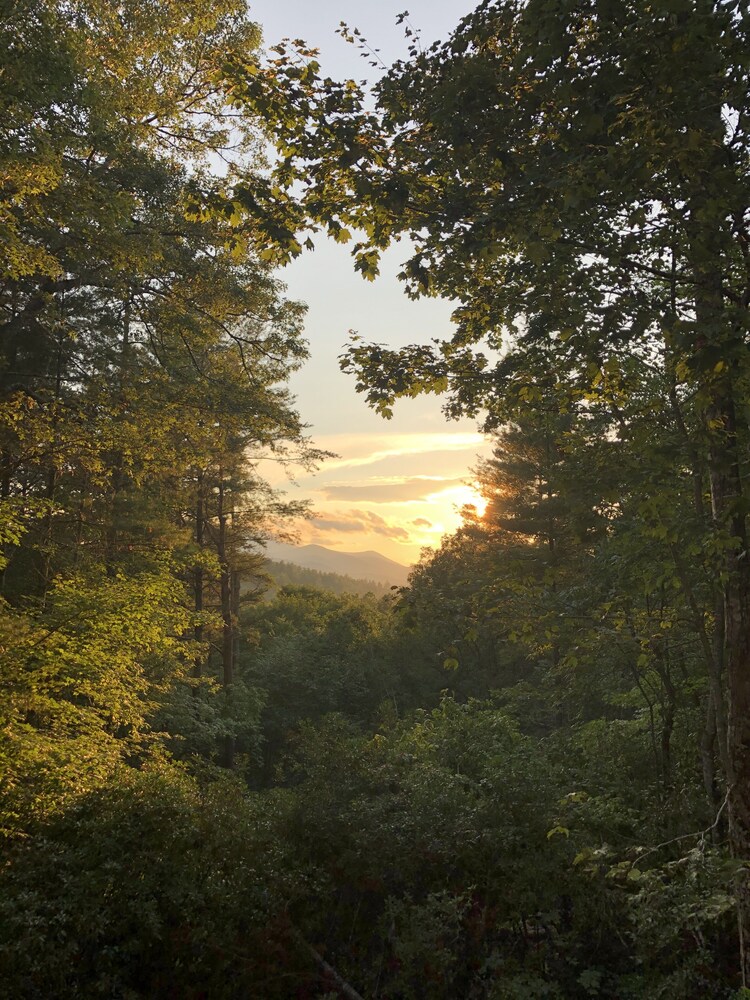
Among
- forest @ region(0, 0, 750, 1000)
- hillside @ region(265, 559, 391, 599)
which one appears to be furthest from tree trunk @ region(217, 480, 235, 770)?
hillside @ region(265, 559, 391, 599)

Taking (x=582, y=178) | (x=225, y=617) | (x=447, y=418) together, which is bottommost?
(x=225, y=617)

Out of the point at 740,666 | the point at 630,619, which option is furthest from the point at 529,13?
the point at 630,619

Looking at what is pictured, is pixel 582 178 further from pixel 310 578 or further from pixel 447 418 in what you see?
pixel 310 578

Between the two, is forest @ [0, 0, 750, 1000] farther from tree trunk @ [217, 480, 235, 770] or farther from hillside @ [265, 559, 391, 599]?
hillside @ [265, 559, 391, 599]

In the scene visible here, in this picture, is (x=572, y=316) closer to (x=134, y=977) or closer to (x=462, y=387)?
(x=462, y=387)

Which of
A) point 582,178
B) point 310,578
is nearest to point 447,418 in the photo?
point 582,178

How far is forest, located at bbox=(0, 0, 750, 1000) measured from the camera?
398cm

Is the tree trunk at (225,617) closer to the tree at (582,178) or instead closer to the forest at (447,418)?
the forest at (447,418)

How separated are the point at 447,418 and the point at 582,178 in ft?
9.51

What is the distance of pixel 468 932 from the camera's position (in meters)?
6.06

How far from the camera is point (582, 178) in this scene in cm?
349

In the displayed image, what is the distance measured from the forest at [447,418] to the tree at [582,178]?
Answer: 0.03 metres

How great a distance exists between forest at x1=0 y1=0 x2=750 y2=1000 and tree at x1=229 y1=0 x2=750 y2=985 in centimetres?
3

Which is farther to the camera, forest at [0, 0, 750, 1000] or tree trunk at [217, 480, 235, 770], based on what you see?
tree trunk at [217, 480, 235, 770]
